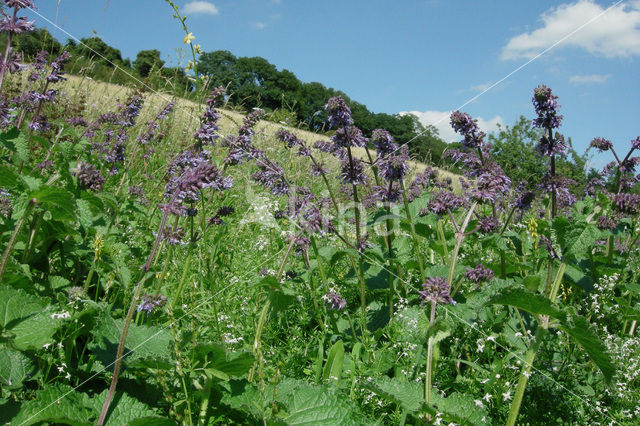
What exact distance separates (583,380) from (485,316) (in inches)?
25.1

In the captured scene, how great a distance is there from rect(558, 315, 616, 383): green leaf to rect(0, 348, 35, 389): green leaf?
224cm

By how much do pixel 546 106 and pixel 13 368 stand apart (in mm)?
3462

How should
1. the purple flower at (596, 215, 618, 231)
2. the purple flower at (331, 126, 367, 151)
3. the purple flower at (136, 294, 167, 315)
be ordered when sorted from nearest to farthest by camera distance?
the purple flower at (136, 294, 167, 315)
the purple flower at (331, 126, 367, 151)
the purple flower at (596, 215, 618, 231)

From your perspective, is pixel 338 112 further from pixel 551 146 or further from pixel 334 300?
pixel 551 146

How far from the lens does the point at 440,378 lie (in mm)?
2680

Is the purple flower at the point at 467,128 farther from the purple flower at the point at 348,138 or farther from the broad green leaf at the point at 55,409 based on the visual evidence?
the broad green leaf at the point at 55,409

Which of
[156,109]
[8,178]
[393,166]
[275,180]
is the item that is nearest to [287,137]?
[275,180]

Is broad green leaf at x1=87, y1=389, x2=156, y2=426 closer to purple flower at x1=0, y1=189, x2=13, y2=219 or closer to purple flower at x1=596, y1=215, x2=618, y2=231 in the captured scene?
purple flower at x1=0, y1=189, x2=13, y2=219

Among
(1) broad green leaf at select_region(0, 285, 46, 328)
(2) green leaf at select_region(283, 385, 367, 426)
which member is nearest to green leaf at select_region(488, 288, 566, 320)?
(2) green leaf at select_region(283, 385, 367, 426)

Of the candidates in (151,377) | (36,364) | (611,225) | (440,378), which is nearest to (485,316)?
(440,378)

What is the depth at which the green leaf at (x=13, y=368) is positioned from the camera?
A: 182 cm

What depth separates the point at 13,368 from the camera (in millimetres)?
1893

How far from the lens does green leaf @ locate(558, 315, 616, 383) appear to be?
6.05 ft

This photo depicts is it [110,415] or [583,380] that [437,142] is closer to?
[583,380]
